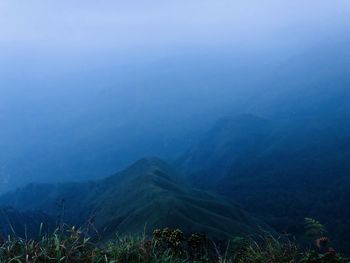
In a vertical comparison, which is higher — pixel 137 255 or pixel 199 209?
pixel 137 255

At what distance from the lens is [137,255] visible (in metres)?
12.8

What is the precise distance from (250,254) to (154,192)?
158 m

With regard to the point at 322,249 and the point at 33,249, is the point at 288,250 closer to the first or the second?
the point at 322,249

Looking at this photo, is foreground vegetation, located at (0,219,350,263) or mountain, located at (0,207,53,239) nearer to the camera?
foreground vegetation, located at (0,219,350,263)

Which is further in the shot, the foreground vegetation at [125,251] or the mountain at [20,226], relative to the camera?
the mountain at [20,226]

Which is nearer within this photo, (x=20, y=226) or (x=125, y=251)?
(x=125, y=251)

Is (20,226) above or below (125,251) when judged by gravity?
below

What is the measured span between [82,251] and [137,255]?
133cm

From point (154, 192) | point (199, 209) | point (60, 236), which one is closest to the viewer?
point (60, 236)

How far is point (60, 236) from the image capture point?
42.0 ft

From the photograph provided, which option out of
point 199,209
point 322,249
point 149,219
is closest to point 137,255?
point 322,249

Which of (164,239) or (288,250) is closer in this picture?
(288,250)

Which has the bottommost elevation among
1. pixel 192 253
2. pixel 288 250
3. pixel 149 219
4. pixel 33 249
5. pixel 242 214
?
pixel 242 214

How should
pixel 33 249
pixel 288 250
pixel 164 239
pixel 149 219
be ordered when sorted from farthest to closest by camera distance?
pixel 149 219 < pixel 164 239 < pixel 288 250 < pixel 33 249
